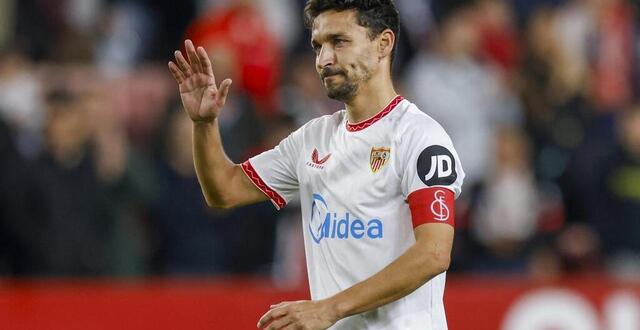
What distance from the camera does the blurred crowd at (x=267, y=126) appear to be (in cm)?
911

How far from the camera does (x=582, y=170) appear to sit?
994cm

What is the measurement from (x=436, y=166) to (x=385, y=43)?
0.53 metres

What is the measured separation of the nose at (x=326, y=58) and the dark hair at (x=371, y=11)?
0.14m

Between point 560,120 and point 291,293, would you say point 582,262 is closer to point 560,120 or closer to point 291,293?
point 560,120

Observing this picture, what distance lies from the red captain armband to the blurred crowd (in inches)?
183

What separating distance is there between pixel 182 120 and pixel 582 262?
292 centimetres

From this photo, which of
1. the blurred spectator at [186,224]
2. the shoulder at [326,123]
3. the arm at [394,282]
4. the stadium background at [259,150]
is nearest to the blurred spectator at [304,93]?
the stadium background at [259,150]

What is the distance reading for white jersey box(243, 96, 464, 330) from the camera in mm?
4723

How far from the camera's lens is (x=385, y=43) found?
4.93 meters

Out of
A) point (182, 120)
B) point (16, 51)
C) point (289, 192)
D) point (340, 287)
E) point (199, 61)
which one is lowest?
point (340, 287)

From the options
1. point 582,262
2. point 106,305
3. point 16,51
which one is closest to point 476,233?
point 582,262

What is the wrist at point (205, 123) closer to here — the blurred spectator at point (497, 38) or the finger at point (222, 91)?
the finger at point (222, 91)

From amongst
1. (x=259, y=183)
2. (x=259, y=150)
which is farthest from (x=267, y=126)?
(x=259, y=183)

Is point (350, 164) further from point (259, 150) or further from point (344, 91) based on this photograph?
point (259, 150)
